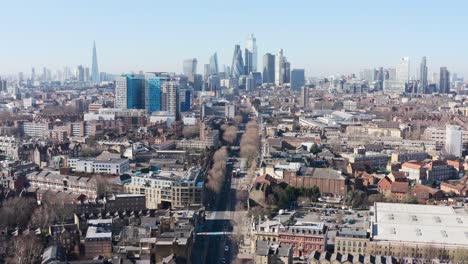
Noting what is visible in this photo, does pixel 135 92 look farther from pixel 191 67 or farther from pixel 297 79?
pixel 297 79

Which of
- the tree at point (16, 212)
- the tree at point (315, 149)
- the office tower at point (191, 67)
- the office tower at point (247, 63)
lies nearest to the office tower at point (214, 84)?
the office tower at point (191, 67)

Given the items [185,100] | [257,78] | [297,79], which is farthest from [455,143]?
[257,78]

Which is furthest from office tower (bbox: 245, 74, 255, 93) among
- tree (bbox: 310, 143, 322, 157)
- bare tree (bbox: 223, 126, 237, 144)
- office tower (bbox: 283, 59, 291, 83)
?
tree (bbox: 310, 143, 322, 157)

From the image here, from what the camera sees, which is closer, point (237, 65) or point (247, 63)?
point (237, 65)

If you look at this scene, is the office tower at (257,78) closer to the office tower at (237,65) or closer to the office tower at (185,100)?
the office tower at (237,65)

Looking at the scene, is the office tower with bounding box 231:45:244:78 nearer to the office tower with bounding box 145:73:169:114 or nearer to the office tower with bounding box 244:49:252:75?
the office tower with bounding box 244:49:252:75

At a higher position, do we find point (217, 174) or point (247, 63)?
point (247, 63)

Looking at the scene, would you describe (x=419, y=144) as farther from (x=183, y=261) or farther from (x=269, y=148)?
(x=183, y=261)
